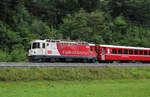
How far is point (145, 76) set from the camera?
33219 mm

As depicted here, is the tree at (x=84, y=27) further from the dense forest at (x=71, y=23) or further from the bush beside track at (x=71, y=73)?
the bush beside track at (x=71, y=73)

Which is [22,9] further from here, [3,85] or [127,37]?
[3,85]

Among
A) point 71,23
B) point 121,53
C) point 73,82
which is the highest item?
point 71,23

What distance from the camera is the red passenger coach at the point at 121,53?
138 feet

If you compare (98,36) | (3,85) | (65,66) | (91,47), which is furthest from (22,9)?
(3,85)

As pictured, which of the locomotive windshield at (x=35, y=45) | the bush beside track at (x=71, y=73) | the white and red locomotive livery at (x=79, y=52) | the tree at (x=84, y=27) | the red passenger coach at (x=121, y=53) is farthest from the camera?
the tree at (x=84, y=27)

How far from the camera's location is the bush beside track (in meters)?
25.0

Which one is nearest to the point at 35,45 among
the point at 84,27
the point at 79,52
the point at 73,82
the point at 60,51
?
the point at 60,51

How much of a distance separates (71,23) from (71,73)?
32597 millimetres

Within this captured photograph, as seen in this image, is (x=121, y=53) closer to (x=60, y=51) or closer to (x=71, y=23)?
(x=60, y=51)

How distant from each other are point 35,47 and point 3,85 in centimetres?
1304

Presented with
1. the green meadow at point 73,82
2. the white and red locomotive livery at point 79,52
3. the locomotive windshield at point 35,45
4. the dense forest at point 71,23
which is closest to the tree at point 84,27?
the dense forest at point 71,23

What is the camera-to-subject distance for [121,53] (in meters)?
44.3

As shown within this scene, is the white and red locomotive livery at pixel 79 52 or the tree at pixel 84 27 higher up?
the tree at pixel 84 27
